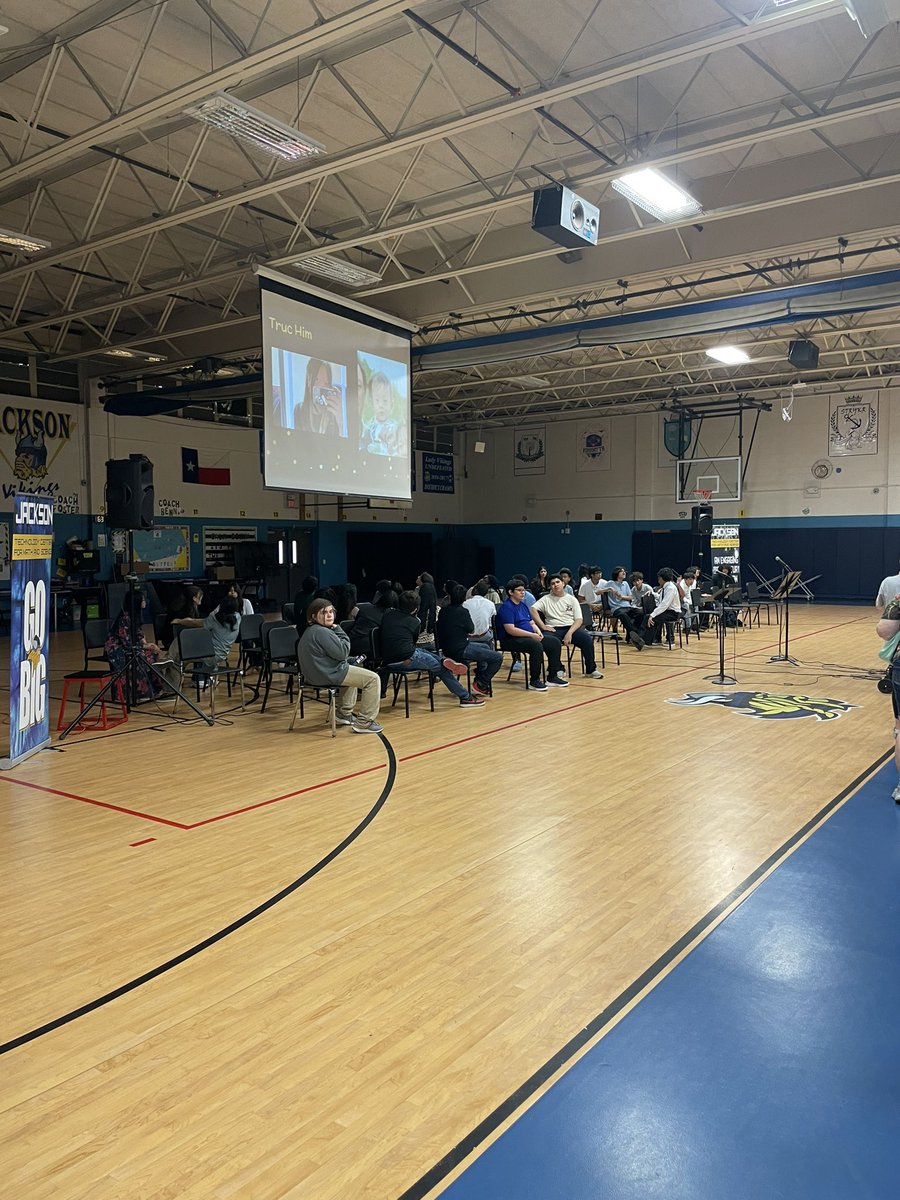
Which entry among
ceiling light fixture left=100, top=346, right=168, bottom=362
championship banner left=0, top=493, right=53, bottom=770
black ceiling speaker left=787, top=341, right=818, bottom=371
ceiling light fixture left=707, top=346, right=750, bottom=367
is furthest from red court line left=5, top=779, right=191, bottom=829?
ceiling light fixture left=707, top=346, right=750, bottom=367

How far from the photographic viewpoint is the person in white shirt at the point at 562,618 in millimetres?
10352

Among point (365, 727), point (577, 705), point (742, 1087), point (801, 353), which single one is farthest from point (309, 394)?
point (742, 1087)

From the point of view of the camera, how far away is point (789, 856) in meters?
4.32

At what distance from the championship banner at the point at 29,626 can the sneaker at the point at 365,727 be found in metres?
2.45

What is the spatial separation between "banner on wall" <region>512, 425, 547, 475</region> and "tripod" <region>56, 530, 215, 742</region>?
1770cm

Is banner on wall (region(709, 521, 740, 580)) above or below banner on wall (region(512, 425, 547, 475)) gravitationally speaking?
below

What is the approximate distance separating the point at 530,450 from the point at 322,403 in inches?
595

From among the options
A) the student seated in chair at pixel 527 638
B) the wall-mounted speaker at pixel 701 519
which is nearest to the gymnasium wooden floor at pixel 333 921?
the student seated in chair at pixel 527 638

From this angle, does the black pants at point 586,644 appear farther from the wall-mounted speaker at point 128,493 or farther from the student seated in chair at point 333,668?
the wall-mounted speaker at point 128,493

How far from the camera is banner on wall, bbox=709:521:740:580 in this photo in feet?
71.3

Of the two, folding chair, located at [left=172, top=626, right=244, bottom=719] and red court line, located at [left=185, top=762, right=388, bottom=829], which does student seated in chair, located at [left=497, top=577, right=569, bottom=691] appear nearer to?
folding chair, located at [left=172, top=626, right=244, bottom=719]

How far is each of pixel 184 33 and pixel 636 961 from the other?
717cm

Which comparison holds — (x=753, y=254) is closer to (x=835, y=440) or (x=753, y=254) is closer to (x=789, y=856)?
(x=789, y=856)

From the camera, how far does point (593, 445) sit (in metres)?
24.2
